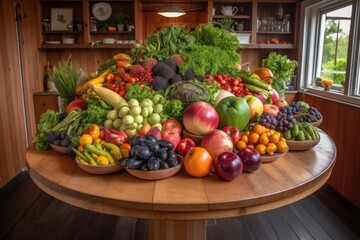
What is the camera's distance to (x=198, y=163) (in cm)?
104

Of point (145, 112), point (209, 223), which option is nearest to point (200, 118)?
Result: point (145, 112)

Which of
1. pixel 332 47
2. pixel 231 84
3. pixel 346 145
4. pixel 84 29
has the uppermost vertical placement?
pixel 84 29

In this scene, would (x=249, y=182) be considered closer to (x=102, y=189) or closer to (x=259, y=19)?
(x=102, y=189)

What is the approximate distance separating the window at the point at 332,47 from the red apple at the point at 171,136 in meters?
2.54

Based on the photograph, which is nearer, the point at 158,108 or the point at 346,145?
the point at 158,108

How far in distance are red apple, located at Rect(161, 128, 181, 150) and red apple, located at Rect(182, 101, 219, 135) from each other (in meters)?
0.07

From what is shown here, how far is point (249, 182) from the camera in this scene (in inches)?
40.1

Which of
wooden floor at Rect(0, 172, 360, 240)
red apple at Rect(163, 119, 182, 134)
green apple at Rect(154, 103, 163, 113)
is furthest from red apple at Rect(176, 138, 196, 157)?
wooden floor at Rect(0, 172, 360, 240)

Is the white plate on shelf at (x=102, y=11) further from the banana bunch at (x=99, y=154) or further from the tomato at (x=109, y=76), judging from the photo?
the banana bunch at (x=99, y=154)

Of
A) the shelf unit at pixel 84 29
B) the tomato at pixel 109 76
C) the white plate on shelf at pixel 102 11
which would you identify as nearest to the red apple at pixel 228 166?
the tomato at pixel 109 76

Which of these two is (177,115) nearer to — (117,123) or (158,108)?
(158,108)

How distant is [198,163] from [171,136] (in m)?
0.22

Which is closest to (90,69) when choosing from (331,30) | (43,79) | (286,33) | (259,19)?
(43,79)

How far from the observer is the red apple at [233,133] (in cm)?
124
